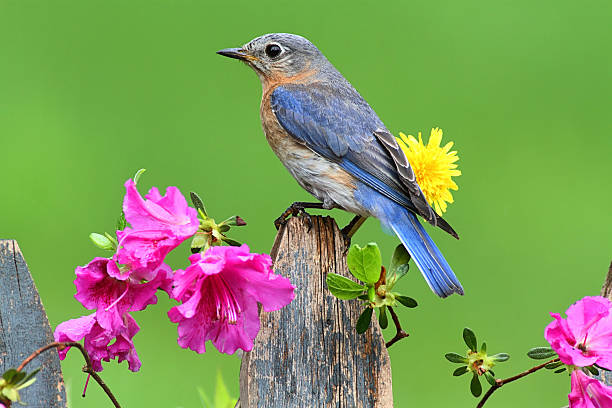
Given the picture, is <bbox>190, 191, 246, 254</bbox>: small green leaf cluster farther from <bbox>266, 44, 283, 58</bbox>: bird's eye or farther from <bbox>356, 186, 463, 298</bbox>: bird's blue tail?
<bbox>266, 44, 283, 58</bbox>: bird's eye

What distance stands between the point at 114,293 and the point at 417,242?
3.00 ft

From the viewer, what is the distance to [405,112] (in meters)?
6.57

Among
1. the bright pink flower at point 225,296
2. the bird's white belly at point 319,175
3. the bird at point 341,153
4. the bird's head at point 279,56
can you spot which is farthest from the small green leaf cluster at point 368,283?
the bird's head at point 279,56

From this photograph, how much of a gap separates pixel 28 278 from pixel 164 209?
44 centimetres

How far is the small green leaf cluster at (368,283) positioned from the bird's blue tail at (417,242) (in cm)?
33

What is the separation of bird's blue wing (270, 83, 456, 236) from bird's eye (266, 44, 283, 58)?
8.6 inches

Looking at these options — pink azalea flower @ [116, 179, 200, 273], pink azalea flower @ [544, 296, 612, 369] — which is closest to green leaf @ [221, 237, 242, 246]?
pink azalea flower @ [116, 179, 200, 273]

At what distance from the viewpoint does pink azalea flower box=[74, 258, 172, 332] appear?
198 centimetres

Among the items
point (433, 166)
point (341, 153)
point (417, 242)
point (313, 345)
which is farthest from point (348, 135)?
point (313, 345)

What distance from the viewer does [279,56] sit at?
11.6 feet

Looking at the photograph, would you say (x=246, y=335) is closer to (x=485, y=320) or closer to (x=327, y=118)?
(x=327, y=118)

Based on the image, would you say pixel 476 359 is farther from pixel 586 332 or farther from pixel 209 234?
pixel 209 234

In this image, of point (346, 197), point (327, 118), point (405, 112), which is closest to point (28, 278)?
point (346, 197)

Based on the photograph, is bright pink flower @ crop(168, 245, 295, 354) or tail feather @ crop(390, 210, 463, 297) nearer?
bright pink flower @ crop(168, 245, 295, 354)
